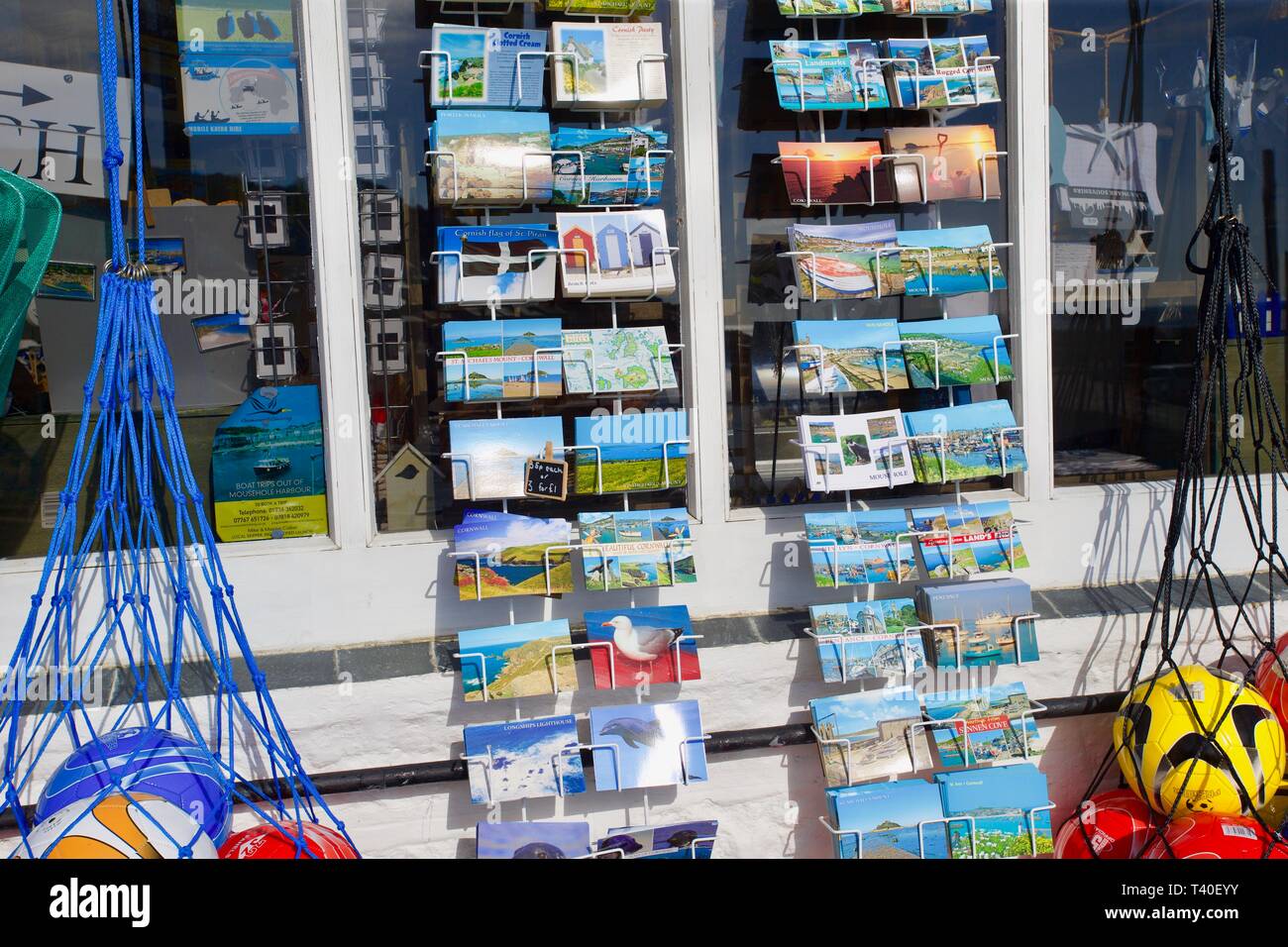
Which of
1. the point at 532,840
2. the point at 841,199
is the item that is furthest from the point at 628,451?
the point at 532,840

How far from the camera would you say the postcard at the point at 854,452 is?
2.88 meters

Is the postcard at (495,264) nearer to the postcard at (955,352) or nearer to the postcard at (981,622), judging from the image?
the postcard at (955,352)

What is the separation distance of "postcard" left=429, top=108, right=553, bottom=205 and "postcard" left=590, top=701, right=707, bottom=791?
4.09 feet

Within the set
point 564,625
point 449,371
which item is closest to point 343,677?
point 564,625

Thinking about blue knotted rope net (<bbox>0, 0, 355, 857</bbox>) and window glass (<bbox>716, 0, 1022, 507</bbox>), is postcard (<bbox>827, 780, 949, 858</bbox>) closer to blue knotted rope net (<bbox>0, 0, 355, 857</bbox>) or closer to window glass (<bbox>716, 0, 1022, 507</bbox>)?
window glass (<bbox>716, 0, 1022, 507</bbox>)

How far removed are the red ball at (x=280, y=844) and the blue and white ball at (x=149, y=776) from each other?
4 cm

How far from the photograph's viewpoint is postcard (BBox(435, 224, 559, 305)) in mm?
2758

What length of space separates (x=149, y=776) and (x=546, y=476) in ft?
3.48

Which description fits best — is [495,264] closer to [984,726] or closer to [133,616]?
[133,616]

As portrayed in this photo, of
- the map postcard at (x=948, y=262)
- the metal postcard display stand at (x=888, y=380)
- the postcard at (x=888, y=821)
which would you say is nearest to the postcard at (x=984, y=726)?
the metal postcard display stand at (x=888, y=380)

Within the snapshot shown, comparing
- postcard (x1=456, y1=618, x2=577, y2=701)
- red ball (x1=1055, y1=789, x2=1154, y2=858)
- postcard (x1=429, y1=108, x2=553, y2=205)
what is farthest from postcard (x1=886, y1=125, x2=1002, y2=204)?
red ball (x1=1055, y1=789, x2=1154, y2=858)

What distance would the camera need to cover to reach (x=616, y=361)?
111 inches

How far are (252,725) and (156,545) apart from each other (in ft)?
1.76

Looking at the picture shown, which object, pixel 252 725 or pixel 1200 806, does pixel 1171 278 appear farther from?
pixel 252 725
